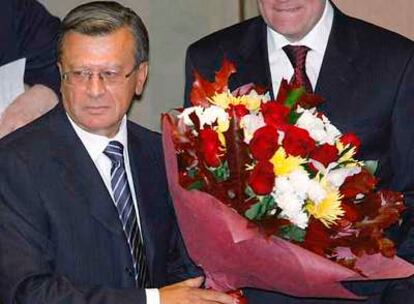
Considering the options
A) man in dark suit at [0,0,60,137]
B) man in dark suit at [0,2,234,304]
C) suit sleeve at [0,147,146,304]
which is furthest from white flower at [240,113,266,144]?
man in dark suit at [0,0,60,137]

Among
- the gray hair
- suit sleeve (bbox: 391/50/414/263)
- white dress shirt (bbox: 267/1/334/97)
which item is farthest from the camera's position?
white dress shirt (bbox: 267/1/334/97)

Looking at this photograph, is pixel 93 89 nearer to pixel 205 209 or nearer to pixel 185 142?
pixel 185 142

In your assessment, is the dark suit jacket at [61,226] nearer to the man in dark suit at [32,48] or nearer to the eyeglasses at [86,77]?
the eyeglasses at [86,77]

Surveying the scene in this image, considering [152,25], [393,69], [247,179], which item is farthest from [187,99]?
[152,25]

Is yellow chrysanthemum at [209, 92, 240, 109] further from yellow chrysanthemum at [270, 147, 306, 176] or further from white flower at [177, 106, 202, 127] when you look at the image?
yellow chrysanthemum at [270, 147, 306, 176]

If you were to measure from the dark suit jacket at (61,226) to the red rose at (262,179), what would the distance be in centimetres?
39

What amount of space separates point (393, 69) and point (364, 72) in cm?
8

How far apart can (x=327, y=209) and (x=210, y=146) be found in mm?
297

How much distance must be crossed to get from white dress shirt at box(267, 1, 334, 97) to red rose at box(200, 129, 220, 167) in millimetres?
643

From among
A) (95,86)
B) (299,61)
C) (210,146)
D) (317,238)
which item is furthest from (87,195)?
(299,61)

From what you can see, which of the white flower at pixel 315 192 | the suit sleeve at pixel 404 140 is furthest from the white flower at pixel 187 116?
the suit sleeve at pixel 404 140

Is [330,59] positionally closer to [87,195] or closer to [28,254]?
[87,195]

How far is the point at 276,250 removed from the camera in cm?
236

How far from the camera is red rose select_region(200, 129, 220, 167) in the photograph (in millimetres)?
2412
